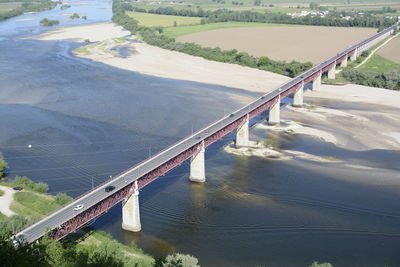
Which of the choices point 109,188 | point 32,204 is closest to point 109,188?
point 109,188

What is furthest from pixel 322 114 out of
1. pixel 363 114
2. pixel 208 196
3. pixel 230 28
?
pixel 230 28

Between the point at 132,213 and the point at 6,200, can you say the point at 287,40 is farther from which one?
the point at 6,200

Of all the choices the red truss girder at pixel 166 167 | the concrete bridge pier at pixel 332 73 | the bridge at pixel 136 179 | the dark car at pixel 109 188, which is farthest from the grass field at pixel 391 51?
the dark car at pixel 109 188

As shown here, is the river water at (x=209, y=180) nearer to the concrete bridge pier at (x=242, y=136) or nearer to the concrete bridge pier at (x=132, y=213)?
the concrete bridge pier at (x=132, y=213)

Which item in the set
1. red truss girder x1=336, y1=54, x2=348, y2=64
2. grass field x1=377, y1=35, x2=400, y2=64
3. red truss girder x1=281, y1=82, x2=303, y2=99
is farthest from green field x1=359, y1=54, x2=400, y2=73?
red truss girder x1=281, y1=82, x2=303, y2=99

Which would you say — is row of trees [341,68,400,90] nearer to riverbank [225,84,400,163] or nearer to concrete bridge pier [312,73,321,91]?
riverbank [225,84,400,163]
